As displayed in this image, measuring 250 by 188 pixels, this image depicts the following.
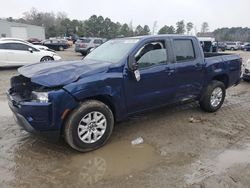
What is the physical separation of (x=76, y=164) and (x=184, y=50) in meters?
3.22

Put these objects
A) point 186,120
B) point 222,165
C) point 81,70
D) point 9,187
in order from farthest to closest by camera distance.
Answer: point 186,120
point 81,70
point 222,165
point 9,187

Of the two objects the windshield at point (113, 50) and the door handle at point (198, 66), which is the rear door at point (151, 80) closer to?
the windshield at point (113, 50)

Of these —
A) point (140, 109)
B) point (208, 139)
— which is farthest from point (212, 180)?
point (140, 109)

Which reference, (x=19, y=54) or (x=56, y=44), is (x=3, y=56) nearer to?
(x=19, y=54)

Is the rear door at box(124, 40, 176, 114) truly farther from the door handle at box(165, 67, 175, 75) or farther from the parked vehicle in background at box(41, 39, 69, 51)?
the parked vehicle in background at box(41, 39, 69, 51)

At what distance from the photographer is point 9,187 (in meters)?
3.44

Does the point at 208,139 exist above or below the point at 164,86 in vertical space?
below

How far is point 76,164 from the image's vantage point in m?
4.01

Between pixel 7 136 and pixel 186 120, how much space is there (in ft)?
11.9

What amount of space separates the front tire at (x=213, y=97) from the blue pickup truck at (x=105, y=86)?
15 centimetres

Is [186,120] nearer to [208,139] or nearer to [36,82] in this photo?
[208,139]

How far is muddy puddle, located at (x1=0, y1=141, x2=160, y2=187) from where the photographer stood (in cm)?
361

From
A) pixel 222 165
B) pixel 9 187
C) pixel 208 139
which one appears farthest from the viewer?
pixel 208 139

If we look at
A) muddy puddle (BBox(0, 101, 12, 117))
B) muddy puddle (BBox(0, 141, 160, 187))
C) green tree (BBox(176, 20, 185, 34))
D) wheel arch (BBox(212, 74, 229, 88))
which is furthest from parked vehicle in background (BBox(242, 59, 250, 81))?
green tree (BBox(176, 20, 185, 34))
